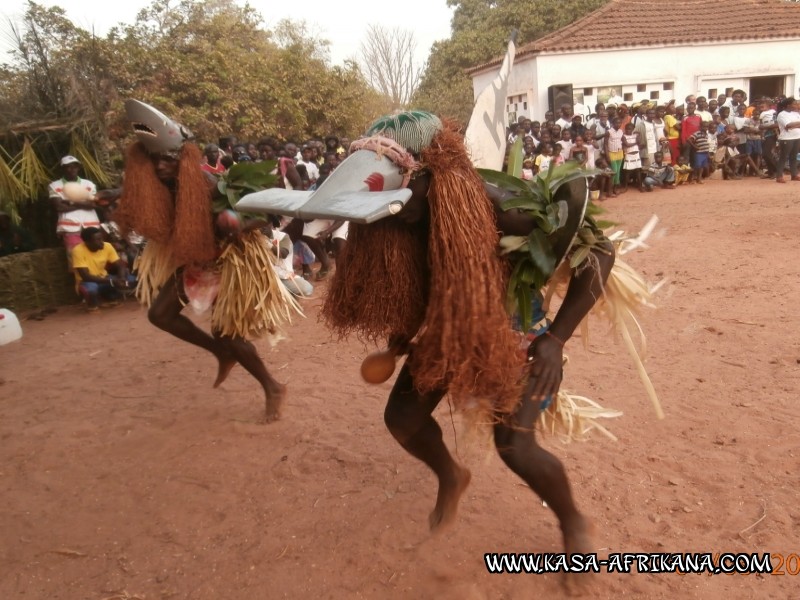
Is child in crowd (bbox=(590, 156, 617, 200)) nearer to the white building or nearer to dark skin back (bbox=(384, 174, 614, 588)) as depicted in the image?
the white building

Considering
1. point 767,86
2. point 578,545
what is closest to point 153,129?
point 578,545

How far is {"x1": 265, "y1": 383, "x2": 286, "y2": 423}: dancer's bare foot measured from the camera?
3.59 meters

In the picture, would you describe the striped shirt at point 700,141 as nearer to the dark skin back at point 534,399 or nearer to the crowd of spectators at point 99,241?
the crowd of spectators at point 99,241

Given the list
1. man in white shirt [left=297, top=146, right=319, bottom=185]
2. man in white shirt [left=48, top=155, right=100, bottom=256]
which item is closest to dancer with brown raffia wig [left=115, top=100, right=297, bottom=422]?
man in white shirt [left=48, top=155, right=100, bottom=256]

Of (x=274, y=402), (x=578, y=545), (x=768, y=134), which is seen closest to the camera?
(x=578, y=545)

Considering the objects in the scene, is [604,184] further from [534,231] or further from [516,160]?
[534,231]

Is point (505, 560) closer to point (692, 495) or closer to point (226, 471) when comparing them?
point (692, 495)

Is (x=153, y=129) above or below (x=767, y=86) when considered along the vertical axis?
below

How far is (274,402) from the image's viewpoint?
360 cm

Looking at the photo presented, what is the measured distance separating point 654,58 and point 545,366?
1621cm

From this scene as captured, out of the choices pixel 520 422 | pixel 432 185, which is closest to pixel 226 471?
pixel 520 422

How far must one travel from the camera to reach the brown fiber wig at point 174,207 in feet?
10.8

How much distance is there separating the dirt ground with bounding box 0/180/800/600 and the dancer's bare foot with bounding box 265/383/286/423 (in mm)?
110

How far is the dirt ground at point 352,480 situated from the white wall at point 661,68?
11.6 metres
